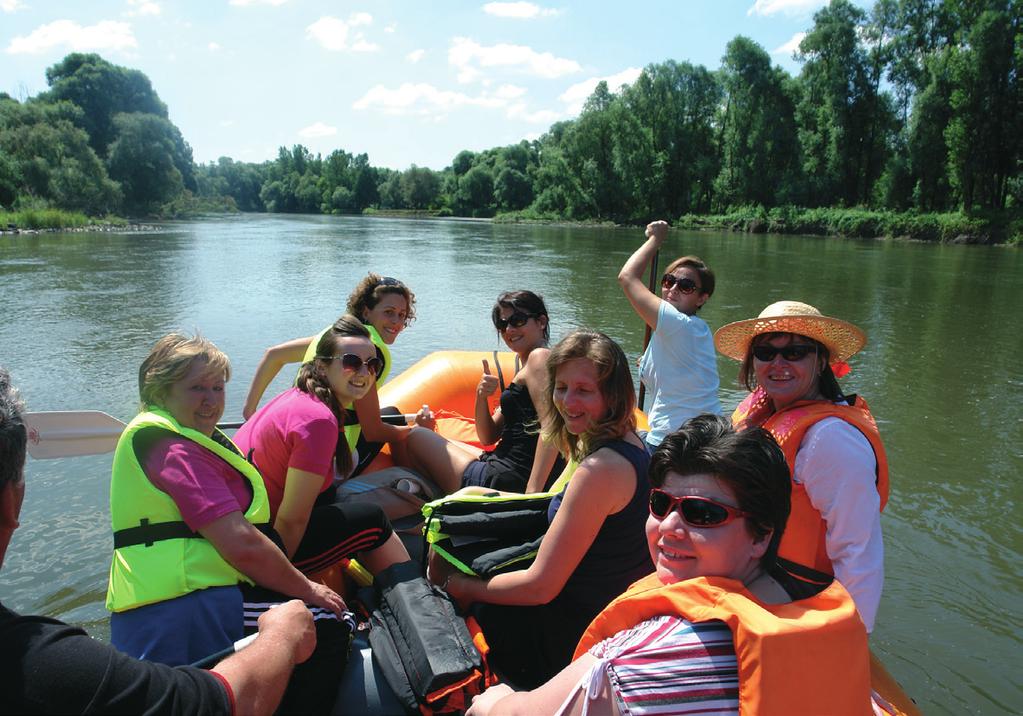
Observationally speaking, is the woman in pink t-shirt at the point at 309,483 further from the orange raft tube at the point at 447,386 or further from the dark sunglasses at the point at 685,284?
the orange raft tube at the point at 447,386

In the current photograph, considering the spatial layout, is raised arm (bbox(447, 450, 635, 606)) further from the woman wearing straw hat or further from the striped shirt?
the striped shirt

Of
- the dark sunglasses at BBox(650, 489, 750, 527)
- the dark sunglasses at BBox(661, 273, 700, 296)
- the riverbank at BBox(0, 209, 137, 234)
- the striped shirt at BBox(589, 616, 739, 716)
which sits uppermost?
the riverbank at BBox(0, 209, 137, 234)

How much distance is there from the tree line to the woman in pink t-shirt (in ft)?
115

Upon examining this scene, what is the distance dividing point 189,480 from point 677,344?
2.22 m

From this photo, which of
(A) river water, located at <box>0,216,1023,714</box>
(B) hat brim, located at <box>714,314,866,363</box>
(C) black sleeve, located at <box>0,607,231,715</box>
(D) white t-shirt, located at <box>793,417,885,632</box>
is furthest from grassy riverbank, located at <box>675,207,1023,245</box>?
(C) black sleeve, located at <box>0,607,231,715</box>

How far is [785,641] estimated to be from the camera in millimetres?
1104

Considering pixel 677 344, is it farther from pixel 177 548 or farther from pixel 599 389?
pixel 177 548

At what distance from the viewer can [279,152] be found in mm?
110625

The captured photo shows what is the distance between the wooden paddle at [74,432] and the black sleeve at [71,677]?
7.81ft

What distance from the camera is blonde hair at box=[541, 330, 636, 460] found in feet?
6.33

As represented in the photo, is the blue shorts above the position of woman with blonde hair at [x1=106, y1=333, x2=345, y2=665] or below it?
below

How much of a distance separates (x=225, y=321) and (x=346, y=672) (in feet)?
32.3

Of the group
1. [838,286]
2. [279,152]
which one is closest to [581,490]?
[838,286]

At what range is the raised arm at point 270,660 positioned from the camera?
1.38 metres
